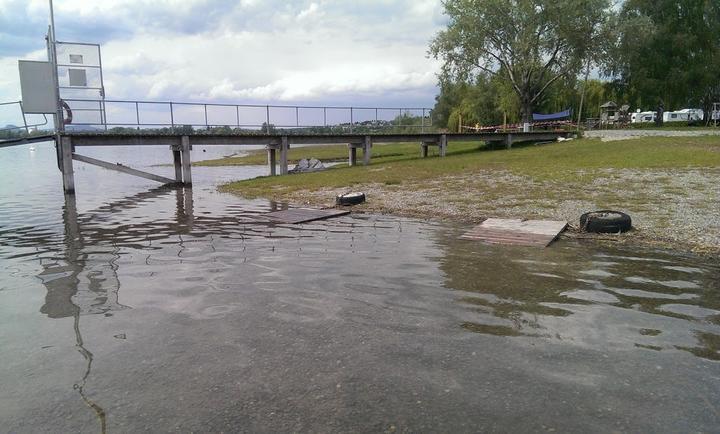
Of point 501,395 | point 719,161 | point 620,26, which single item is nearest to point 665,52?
point 620,26

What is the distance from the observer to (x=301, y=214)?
15.2 m

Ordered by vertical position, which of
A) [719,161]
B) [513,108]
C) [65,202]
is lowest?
[65,202]

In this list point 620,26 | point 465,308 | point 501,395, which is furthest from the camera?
point 620,26

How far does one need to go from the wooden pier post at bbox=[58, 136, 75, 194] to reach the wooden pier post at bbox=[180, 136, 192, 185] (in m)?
5.87

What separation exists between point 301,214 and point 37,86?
16.3 m

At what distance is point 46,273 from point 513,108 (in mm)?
54520

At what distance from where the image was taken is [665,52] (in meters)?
51.2

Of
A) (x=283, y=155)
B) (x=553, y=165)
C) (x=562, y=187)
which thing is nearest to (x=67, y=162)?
(x=283, y=155)

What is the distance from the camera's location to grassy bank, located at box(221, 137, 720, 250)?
41.1 ft

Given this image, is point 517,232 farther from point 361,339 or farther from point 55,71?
point 55,71

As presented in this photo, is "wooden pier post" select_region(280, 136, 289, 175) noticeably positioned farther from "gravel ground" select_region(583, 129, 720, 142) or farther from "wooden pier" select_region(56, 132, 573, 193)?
"gravel ground" select_region(583, 129, 720, 142)

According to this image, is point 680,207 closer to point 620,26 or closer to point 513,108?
point 620,26

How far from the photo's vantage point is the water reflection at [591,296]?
213 inches

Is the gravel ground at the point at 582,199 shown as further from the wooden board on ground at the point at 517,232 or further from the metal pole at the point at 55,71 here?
the metal pole at the point at 55,71
